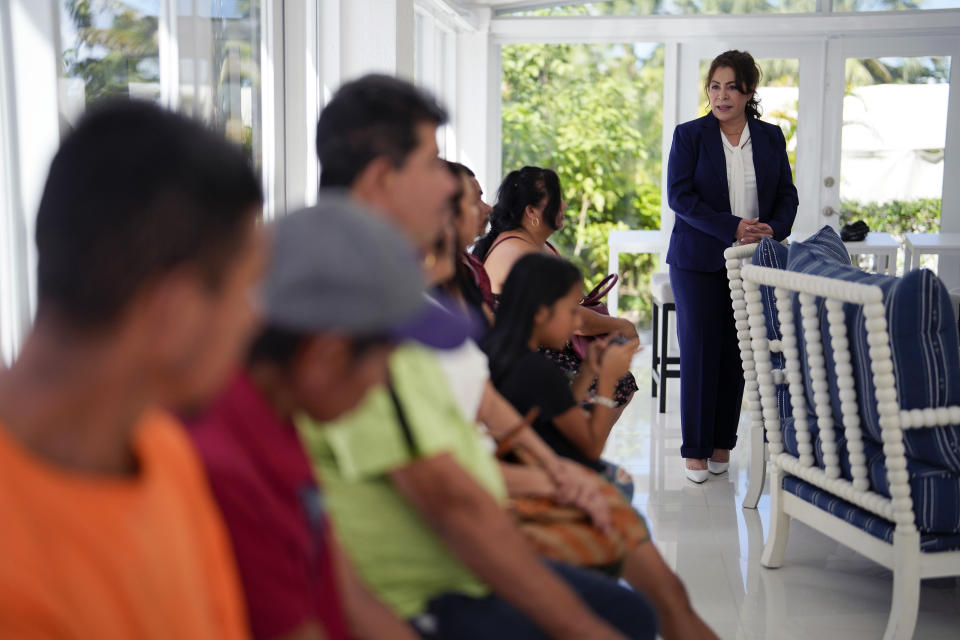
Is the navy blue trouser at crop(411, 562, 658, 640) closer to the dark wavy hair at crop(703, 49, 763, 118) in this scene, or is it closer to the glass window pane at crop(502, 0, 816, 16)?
the dark wavy hair at crop(703, 49, 763, 118)

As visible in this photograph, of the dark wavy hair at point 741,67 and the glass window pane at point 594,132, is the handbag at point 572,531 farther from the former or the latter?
the glass window pane at point 594,132

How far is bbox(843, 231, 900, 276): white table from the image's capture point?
17.9 ft

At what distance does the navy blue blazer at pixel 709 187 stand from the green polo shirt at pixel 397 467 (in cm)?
263

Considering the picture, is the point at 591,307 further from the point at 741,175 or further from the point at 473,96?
the point at 473,96

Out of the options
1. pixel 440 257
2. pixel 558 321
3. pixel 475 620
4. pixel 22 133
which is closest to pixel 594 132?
pixel 558 321

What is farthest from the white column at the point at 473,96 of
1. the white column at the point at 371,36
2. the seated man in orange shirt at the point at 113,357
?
the seated man in orange shirt at the point at 113,357

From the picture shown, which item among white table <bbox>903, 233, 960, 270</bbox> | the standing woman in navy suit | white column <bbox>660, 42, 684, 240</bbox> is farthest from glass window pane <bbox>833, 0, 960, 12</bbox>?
the standing woman in navy suit

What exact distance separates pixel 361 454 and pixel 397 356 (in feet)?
0.40

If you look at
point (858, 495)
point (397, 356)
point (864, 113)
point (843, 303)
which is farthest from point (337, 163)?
point (864, 113)

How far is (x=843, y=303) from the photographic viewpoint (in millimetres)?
2348

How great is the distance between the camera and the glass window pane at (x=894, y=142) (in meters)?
6.63

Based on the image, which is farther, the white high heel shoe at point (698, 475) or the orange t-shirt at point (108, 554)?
the white high heel shoe at point (698, 475)

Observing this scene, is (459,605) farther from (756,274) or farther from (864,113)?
(864,113)

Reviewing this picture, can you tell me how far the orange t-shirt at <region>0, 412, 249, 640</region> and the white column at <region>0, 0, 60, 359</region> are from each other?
A: 130 cm
